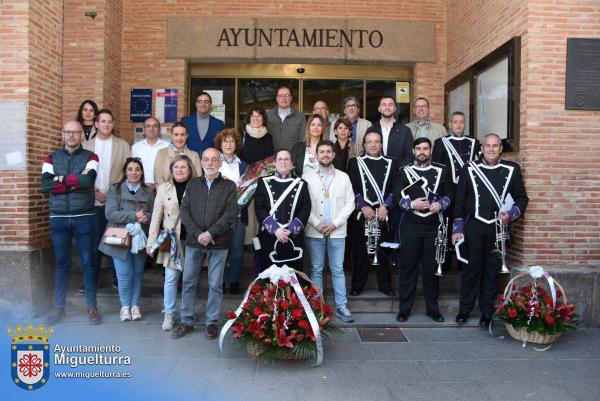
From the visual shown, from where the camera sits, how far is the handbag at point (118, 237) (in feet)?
19.9

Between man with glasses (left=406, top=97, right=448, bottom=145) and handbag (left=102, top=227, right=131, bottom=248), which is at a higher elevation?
man with glasses (left=406, top=97, right=448, bottom=145)

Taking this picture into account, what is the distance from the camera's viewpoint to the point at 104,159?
6852mm

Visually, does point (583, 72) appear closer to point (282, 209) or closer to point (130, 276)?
point (282, 209)

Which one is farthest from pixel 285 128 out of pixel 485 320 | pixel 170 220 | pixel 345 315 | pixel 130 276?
pixel 485 320

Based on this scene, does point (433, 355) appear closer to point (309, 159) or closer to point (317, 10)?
point (309, 159)

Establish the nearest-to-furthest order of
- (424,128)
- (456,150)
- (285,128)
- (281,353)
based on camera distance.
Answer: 1. (281,353)
2. (456,150)
3. (285,128)
4. (424,128)

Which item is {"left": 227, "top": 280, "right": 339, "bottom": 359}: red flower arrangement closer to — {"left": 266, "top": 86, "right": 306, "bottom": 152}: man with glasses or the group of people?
the group of people

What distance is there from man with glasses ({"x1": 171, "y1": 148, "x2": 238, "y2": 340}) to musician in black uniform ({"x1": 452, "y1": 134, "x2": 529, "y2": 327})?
8.78ft

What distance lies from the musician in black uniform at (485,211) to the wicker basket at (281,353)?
2368 millimetres

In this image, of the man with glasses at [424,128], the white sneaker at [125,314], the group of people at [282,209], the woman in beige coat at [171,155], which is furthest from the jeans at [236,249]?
the man with glasses at [424,128]

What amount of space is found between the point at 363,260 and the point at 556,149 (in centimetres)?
277

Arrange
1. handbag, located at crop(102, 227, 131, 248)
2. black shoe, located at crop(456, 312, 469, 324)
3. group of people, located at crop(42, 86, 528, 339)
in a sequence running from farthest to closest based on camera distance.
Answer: black shoe, located at crop(456, 312, 469, 324), handbag, located at crop(102, 227, 131, 248), group of people, located at crop(42, 86, 528, 339)

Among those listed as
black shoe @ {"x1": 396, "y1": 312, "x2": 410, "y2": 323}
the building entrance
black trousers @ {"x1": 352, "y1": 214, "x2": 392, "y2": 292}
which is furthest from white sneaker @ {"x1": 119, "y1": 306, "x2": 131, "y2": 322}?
the building entrance

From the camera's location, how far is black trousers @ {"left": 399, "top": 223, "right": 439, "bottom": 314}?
631cm
